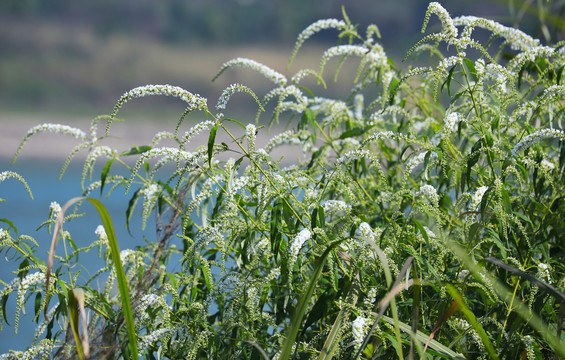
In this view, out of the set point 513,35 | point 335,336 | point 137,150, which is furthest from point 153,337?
point 513,35

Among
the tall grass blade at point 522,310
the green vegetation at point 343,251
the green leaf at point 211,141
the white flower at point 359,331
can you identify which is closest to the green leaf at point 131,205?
the green vegetation at point 343,251

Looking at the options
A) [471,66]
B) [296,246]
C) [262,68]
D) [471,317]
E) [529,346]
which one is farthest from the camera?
[262,68]

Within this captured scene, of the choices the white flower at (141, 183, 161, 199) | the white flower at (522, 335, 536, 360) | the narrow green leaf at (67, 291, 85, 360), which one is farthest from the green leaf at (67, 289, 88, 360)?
the white flower at (522, 335, 536, 360)

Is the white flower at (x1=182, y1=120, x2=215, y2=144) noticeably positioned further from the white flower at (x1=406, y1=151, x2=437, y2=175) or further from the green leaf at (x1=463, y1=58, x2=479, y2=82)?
the green leaf at (x1=463, y1=58, x2=479, y2=82)

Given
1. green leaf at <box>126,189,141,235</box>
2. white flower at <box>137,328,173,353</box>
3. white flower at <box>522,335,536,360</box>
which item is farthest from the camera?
green leaf at <box>126,189,141,235</box>

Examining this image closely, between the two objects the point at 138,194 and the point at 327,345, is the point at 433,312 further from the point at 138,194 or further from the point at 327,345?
the point at 138,194

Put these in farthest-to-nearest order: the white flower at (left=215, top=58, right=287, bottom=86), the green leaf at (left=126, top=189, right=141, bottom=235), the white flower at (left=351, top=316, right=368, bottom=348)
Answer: the green leaf at (left=126, top=189, right=141, bottom=235) → the white flower at (left=215, top=58, right=287, bottom=86) → the white flower at (left=351, top=316, right=368, bottom=348)

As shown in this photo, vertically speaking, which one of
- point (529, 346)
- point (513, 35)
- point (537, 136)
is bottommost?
point (529, 346)

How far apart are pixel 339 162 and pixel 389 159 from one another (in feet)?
2.31

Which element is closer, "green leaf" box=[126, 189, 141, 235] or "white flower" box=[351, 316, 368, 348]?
"white flower" box=[351, 316, 368, 348]

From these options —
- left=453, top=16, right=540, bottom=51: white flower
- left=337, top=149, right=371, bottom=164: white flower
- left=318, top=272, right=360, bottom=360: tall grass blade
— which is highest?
left=453, top=16, right=540, bottom=51: white flower

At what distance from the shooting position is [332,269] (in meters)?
1.02

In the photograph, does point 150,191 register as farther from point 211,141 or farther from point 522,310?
point 522,310

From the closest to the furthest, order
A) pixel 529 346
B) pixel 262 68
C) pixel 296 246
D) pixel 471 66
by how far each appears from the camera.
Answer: pixel 296 246
pixel 529 346
pixel 471 66
pixel 262 68
